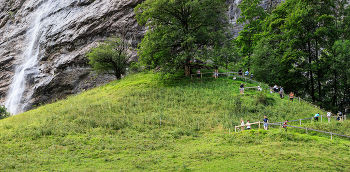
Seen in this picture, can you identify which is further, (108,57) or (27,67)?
(27,67)

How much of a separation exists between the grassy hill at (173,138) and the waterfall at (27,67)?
3375 centimetres

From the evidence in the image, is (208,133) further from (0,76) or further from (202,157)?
(0,76)

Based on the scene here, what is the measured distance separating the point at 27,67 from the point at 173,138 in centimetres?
5306

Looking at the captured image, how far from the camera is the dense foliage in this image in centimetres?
3207

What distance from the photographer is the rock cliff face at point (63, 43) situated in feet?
171

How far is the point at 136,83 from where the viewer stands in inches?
1383

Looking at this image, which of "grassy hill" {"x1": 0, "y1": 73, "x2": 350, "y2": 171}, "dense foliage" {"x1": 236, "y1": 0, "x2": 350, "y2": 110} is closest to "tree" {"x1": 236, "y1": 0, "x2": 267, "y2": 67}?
"dense foliage" {"x1": 236, "y1": 0, "x2": 350, "y2": 110}

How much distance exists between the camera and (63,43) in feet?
185

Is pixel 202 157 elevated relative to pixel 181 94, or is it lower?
lower

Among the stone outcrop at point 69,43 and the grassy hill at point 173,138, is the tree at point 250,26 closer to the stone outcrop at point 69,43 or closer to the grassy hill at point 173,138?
the grassy hill at point 173,138

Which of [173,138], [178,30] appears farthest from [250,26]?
[173,138]

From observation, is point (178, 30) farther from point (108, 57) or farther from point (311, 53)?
point (311, 53)

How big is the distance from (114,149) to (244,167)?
28.9ft

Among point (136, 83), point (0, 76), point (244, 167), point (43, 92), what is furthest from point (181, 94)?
point (0, 76)
